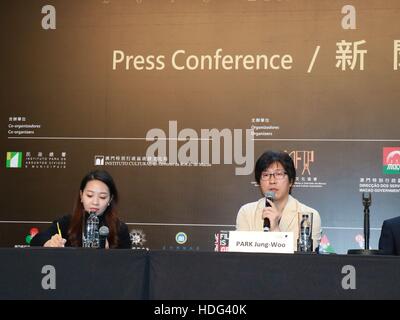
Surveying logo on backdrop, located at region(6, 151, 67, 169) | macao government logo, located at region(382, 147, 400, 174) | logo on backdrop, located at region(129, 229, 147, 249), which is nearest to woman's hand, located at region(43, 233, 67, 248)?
logo on backdrop, located at region(129, 229, 147, 249)

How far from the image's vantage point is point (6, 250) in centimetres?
249

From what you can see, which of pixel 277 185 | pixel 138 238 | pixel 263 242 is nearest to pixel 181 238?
pixel 138 238

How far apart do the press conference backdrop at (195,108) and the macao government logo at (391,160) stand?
1cm

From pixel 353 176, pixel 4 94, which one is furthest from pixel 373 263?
pixel 4 94

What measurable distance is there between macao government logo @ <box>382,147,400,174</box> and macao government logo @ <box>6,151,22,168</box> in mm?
2398

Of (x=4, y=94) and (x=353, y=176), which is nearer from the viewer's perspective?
(x=353, y=176)

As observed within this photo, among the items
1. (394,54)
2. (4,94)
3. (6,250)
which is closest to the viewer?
(6,250)

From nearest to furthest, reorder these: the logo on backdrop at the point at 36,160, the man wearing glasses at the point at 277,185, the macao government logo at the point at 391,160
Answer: the man wearing glasses at the point at 277,185, the macao government logo at the point at 391,160, the logo on backdrop at the point at 36,160

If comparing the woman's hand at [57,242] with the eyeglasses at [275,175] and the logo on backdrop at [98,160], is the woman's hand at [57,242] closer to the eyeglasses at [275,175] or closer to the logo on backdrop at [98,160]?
the eyeglasses at [275,175]

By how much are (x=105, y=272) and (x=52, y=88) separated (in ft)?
8.46

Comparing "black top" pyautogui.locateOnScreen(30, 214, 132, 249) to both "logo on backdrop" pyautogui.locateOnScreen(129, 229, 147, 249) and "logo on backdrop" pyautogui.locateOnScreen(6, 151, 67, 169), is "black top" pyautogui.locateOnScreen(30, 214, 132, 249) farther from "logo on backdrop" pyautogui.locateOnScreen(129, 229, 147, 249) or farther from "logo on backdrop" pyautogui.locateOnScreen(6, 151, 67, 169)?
"logo on backdrop" pyautogui.locateOnScreen(6, 151, 67, 169)

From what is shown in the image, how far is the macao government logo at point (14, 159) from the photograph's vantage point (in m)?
4.79

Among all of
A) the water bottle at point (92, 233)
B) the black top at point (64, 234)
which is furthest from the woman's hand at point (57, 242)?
the black top at point (64, 234)
